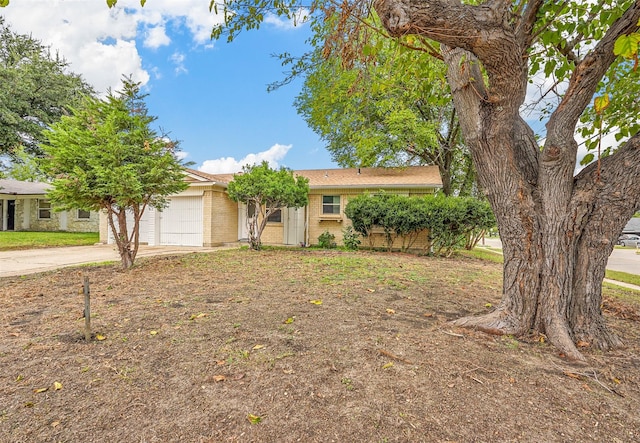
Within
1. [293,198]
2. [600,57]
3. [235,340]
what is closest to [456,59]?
[600,57]

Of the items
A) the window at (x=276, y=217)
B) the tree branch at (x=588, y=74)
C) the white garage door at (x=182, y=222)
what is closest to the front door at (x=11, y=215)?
the white garage door at (x=182, y=222)

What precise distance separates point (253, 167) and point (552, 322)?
9.23 m

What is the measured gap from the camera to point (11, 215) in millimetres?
19266

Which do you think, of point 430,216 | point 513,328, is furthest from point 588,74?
point 430,216

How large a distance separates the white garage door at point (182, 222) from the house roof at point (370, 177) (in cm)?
117

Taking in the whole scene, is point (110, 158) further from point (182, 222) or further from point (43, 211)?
point (43, 211)

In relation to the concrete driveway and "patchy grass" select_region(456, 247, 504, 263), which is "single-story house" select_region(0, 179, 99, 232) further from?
"patchy grass" select_region(456, 247, 504, 263)

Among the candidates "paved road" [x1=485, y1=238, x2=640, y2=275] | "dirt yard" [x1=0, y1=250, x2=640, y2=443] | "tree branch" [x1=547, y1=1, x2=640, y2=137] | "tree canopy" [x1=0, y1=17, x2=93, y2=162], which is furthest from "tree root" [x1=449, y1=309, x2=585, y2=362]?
"tree canopy" [x1=0, y1=17, x2=93, y2=162]

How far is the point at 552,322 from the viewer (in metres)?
2.97

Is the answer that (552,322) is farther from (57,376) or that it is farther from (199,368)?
(57,376)

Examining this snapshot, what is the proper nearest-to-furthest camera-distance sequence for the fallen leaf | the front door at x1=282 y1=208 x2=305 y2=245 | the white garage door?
the fallen leaf, the white garage door, the front door at x1=282 y1=208 x2=305 y2=245

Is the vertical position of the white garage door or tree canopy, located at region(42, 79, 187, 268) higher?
tree canopy, located at region(42, 79, 187, 268)

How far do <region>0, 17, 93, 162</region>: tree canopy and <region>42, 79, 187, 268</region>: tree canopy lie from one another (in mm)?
14602

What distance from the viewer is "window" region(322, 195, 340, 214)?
1315 cm
